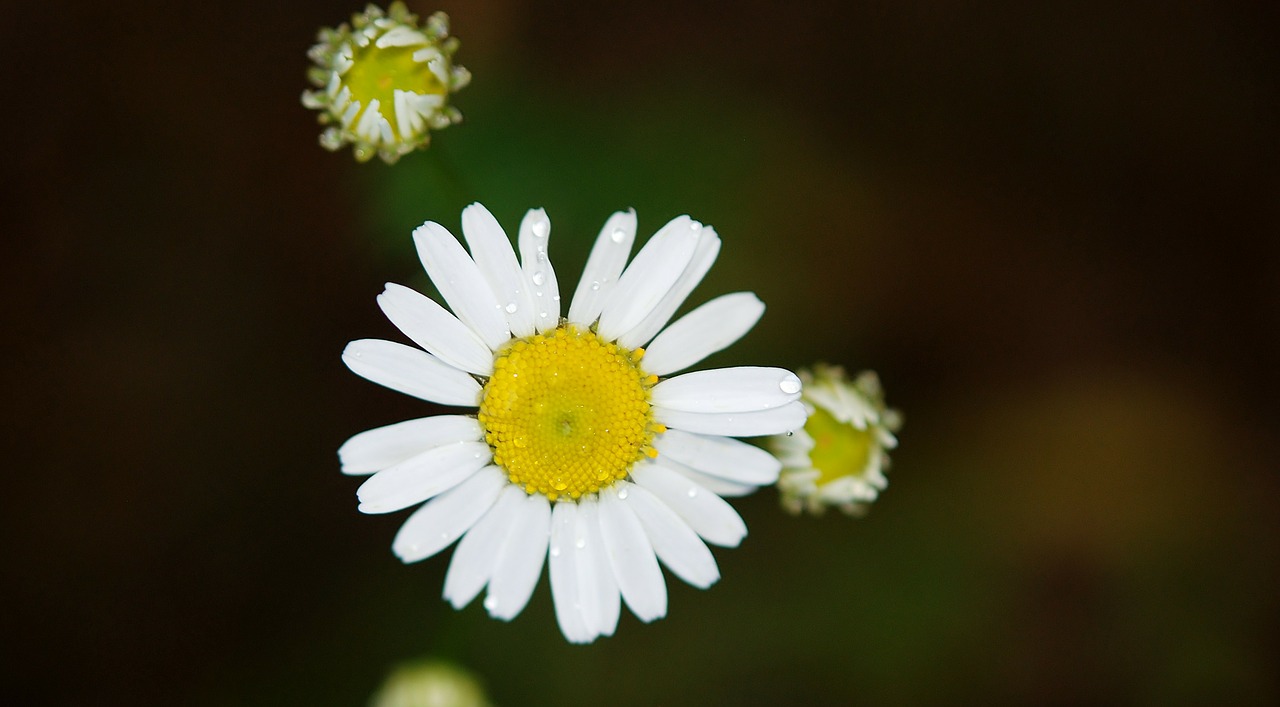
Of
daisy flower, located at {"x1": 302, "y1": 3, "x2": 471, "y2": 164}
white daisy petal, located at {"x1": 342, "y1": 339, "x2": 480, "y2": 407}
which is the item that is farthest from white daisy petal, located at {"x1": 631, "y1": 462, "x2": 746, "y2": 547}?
daisy flower, located at {"x1": 302, "y1": 3, "x2": 471, "y2": 164}

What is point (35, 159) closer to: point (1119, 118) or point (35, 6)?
point (35, 6)

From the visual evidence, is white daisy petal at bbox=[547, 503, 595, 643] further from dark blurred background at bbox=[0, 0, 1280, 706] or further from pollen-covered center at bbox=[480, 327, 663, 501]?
dark blurred background at bbox=[0, 0, 1280, 706]

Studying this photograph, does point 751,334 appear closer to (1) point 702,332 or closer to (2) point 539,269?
(1) point 702,332

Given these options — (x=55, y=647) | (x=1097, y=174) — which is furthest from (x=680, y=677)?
(x=1097, y=174)

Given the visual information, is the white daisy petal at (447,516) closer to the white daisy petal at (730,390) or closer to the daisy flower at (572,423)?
the daisy flower at (572,423)

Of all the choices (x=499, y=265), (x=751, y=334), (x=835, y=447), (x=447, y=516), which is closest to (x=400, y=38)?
(x=499, y=265)

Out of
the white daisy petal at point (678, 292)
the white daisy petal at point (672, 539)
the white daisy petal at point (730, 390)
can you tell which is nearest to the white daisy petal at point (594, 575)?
the white daisy petal at point (672, 539)
